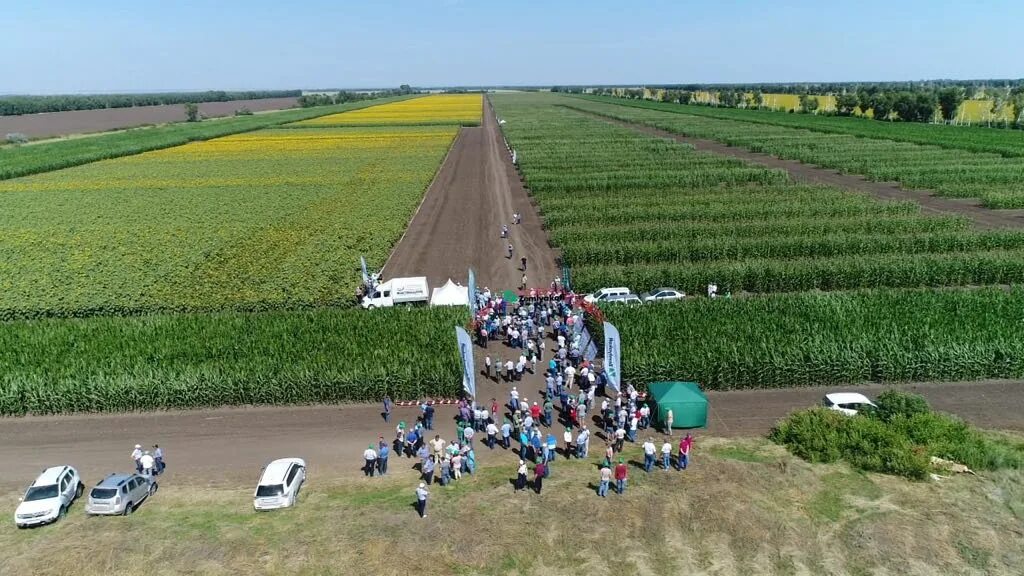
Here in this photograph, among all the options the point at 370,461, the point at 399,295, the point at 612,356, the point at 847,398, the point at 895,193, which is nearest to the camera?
the point at 370,461

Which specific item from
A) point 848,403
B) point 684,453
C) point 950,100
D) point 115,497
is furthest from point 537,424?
point 950,100

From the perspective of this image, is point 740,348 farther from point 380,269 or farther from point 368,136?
point 368,136

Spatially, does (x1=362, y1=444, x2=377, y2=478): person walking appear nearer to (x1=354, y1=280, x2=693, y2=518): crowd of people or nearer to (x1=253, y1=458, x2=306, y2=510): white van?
(x1=354, y1=280, x2=693, y2=518): crowd of people

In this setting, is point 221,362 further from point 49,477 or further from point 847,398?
point 847,398

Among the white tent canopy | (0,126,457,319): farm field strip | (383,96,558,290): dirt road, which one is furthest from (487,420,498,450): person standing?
(383,96,558,290): dirt road

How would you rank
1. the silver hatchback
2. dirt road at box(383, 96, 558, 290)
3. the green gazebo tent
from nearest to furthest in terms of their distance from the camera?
the silver hatchback
the green gazebo tent
dirt road at box(383, 96, 558, 290)

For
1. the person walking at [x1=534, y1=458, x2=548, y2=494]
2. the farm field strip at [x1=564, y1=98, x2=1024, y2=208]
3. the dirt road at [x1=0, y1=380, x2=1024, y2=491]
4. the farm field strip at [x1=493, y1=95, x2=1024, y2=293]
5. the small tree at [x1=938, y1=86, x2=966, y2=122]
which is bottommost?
the dirt road at [x1=0, y1=380, x2=1024, y2=491]

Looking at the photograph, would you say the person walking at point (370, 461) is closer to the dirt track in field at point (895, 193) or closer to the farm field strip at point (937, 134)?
the dirt track in field at point (895, 193)

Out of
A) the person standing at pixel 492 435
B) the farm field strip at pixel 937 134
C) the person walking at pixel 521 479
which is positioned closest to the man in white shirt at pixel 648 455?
the person walking at pixel 521 479
